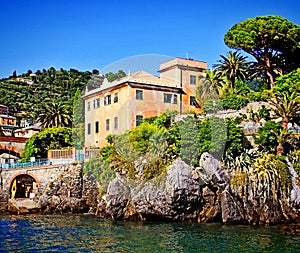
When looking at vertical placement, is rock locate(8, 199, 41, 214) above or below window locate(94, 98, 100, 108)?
below

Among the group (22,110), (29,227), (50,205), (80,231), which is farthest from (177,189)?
(22,110)

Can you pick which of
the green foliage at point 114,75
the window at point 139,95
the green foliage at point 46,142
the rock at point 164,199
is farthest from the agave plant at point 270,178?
the green foliage at point 46,142

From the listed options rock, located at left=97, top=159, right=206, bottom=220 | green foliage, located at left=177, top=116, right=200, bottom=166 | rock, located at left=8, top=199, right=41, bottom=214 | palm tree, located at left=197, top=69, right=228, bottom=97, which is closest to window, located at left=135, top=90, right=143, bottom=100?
palm tree, located at left=197, top=69, right=228, bottom=97

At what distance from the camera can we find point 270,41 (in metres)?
44.2

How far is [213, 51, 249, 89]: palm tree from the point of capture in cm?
4572

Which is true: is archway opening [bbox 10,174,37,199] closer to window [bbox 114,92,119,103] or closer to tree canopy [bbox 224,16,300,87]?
window [bbox 114,92,119,103]

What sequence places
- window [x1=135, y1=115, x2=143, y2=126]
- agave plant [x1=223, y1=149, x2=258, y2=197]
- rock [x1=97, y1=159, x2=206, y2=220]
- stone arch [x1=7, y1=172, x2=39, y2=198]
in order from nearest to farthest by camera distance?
agave plant [x1=223, y1=149, x2=258, y2=197] < rock [x1=97, y1=159, x2=206, y2=220] < window [x1=135, y1=115, x2=143, y2=126] < stone arch [x1=7, y1=172, x2=39, y2=198]

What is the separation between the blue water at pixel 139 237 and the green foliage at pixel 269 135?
7.74m

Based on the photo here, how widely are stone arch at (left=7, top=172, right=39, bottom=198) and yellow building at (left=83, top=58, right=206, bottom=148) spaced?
714 cm

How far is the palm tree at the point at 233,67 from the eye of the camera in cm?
4572

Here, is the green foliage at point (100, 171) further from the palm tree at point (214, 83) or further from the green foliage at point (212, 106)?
the palm tree at point (214, 83)

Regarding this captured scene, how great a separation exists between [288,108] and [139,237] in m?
16.2

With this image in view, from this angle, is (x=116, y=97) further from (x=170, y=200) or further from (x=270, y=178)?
(x=270, y=178)

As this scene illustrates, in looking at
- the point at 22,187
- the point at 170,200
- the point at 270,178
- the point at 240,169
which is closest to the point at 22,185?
the point at 22,187
